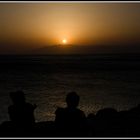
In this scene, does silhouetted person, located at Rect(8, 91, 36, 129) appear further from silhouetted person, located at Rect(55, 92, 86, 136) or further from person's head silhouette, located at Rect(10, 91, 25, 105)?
silhouetted person, located at Rect(55, 92, 86, 136)

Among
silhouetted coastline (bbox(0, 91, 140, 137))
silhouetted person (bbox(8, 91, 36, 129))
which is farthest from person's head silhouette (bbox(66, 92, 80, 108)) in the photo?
silhouetted person (bbox(8, 91, 36, 129))

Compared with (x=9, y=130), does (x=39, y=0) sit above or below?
above

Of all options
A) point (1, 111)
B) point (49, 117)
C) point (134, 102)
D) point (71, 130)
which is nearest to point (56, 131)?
point (71, 130)

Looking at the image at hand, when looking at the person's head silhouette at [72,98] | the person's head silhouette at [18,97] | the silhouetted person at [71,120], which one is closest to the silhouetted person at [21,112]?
the person's head silhouette at [18,97]

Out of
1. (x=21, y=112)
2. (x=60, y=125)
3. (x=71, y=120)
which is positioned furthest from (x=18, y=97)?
(x=71, y=120)

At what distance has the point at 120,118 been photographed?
1053cm

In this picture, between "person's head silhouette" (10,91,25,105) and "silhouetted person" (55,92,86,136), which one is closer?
"silhouetted person" (55,92,86,136)

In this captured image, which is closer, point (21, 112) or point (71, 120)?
point (71, 120)

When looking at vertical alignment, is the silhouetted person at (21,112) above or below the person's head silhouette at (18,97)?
below

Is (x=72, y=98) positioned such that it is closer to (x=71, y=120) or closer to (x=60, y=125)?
(x=71, y=120)

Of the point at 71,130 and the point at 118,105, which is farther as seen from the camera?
the point at 118,105

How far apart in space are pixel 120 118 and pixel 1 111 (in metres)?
7.79

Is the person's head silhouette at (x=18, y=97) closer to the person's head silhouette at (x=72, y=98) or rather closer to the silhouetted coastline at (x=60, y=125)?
the silhouetted coastline at (x=60, y=125)

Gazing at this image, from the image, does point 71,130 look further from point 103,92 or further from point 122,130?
point 103,92
